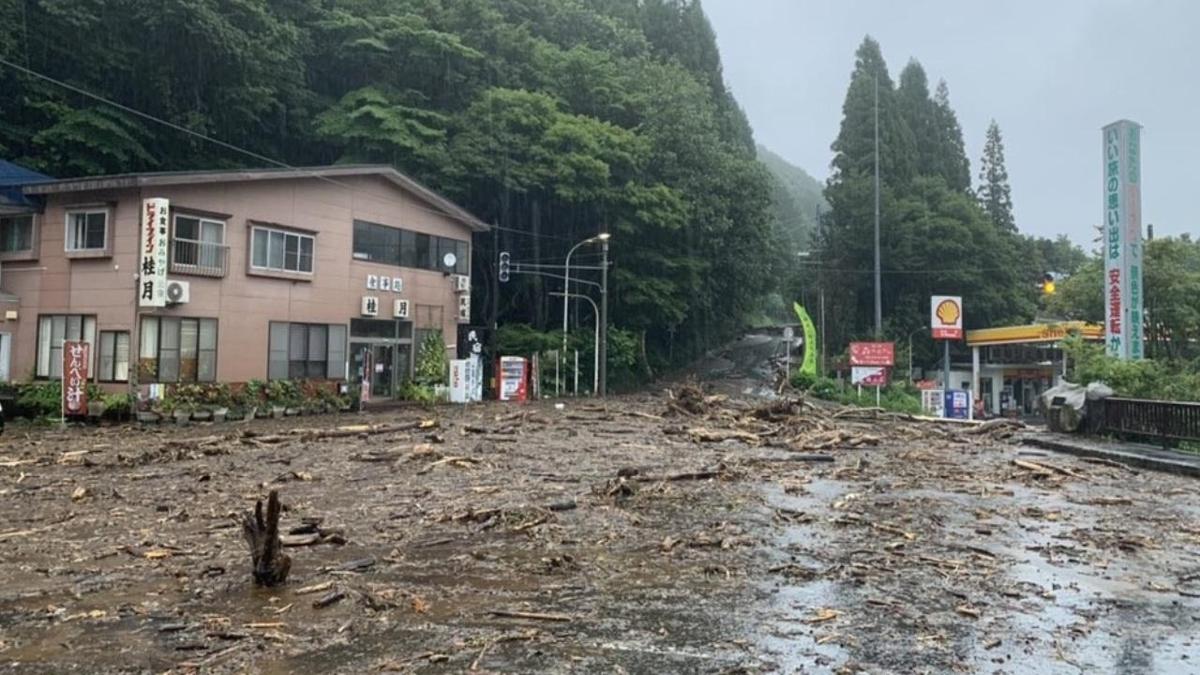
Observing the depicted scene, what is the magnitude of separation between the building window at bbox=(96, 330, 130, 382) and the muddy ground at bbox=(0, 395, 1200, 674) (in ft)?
23.1

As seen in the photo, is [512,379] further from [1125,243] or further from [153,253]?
[1125,243]

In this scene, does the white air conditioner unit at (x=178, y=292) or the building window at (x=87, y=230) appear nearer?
the white air conditioner unit at (x=178, y=292)

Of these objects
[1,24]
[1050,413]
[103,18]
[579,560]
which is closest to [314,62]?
[103,18]

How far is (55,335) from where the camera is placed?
826 inches

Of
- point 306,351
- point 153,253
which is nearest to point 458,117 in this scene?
point 306,351

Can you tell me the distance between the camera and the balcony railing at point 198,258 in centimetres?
2052

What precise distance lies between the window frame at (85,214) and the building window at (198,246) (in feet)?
5.17

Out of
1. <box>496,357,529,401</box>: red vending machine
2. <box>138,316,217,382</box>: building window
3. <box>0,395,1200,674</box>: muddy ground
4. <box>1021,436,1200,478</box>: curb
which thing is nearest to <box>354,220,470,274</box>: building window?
<box>496,357,529,401</box>: red vending machine

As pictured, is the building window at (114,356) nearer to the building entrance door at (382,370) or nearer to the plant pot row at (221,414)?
the plant pot row at (221,414)

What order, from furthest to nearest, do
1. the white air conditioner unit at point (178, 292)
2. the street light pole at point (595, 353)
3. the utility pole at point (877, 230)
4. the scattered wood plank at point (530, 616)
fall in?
the utility pole at point (877, 230)
the street light pole at point (595, 353)
the white air conditioner unit at point (178, 292)
the scattered wood plank at point (530, 616)

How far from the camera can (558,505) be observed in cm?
900

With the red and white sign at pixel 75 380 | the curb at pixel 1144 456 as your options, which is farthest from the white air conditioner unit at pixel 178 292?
the curb at pixel 1144 456

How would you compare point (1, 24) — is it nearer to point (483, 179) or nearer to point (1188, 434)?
point (483, 179)

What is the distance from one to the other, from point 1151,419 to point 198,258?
71.5 ft
